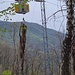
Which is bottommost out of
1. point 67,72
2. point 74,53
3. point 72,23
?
point 67,72

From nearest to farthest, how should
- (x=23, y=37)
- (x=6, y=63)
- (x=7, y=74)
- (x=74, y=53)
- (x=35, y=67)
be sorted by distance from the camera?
(x=74, y=53) < (x=23, y=37) < (x=7, y=74) < (x=35, y=67) < (x=6, y=63)

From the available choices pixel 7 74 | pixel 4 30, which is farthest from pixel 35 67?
pixel 4 30

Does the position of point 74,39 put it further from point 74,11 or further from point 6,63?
point 6,63

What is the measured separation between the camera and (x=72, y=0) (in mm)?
10211

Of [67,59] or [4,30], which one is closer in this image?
[67,59]

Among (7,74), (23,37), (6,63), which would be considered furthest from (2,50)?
(23,37)

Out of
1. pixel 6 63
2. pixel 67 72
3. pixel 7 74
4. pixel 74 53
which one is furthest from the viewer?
pixel 6 63

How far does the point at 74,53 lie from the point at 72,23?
1.26 meters

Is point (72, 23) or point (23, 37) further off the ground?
point (72, 23)

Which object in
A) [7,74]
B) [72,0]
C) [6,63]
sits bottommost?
[6,63]

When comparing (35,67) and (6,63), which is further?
(6,63)

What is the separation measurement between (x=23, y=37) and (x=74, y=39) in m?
8.57

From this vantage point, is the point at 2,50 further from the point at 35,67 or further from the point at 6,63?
the point at 35,67

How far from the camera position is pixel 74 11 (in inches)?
414
